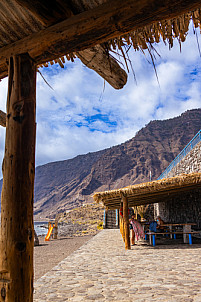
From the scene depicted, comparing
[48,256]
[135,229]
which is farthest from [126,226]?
[48,256]

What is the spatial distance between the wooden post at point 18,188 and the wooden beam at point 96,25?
5.9 inches

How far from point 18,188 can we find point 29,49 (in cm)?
114

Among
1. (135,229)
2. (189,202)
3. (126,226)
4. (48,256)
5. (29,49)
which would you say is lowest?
(48,256)

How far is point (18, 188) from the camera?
5.92 feet

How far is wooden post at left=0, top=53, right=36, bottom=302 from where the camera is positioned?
1.70 metres

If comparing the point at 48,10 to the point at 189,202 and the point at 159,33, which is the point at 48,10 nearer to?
the point at 159,33

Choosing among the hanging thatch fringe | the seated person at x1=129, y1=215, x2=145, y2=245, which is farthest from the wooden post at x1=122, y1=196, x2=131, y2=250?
the hanging thatch fringe

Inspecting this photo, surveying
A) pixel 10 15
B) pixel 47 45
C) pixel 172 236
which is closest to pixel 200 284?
pixel 47 45

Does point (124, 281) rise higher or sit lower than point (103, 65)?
lower

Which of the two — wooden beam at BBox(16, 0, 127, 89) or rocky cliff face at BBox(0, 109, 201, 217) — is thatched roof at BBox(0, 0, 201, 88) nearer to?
wooden beam at BBox(16, 0, 127, 89)

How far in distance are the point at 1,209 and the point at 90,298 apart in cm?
220

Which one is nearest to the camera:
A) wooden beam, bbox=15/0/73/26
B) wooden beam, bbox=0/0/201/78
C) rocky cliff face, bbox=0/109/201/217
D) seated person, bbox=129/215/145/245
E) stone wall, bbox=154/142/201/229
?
wooden beam, bbox=0/0/201/78

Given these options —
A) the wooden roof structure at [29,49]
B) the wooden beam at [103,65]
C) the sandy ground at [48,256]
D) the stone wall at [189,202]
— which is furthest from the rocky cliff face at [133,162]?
the wooden roof structure at [29,49]

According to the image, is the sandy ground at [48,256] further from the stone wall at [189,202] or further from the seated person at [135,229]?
the stone wall at [189,202]
